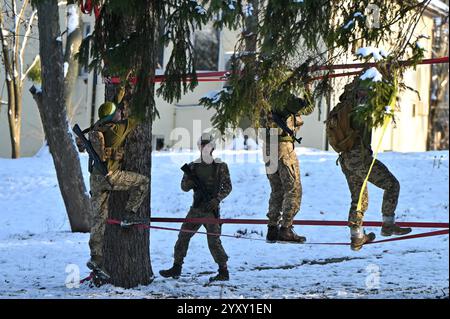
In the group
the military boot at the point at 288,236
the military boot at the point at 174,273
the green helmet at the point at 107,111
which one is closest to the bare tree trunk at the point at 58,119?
the military boot at the point at 174,273

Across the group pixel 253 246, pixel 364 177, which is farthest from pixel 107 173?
pixel 253 246

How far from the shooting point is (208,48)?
86.1 feet

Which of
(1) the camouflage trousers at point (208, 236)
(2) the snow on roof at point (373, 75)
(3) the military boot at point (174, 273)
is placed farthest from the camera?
(3) the military boot at point (174, 273)

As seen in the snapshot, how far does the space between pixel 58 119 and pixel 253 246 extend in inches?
164

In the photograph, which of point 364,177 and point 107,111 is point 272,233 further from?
point 107,111

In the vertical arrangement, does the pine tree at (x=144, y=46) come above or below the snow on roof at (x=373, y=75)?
above

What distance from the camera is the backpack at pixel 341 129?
28.3ft

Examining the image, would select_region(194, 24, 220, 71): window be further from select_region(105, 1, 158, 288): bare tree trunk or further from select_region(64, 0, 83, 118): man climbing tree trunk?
select_region(105, 1, 158, 288): bare tree trunk

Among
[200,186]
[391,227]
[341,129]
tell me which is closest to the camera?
[341,129]

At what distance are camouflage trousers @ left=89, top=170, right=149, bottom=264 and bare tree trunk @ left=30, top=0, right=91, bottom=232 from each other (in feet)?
17.8

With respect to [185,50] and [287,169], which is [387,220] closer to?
[287,169]

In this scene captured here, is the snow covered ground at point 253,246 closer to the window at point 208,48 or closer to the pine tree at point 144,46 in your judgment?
the pine tree at point 144,46

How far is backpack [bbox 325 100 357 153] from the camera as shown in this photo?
28.3 ft

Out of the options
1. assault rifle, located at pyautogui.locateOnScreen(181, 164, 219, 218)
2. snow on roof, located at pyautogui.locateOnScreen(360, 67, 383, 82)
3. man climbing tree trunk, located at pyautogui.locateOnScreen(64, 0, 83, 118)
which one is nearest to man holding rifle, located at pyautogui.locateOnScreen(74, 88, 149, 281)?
assault rifle, located at pyautogui.locateOnScreen(181, 164, 219, 218)
